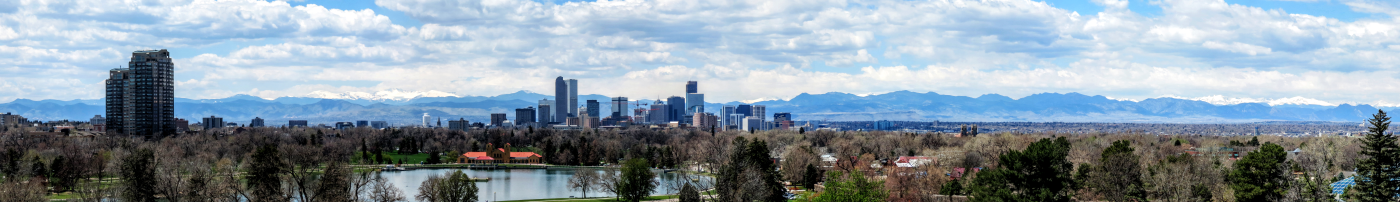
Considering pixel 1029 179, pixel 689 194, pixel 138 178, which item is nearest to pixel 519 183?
pixel 138 178

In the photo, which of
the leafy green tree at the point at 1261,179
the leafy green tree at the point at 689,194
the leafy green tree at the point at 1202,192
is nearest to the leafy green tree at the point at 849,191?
the leafy green tree at the point at 689,194

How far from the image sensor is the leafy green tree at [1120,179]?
160 feet

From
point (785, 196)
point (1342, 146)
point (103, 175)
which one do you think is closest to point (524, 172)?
point (103, 175)

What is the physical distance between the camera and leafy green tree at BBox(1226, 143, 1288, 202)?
47406mm

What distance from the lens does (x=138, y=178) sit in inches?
2088

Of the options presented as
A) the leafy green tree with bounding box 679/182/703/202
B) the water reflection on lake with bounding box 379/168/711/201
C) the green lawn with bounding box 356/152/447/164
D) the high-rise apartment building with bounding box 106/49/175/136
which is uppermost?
the high-rise apartment building with bounding box 106/49/175/136

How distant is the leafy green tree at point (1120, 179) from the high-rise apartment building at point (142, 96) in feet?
455

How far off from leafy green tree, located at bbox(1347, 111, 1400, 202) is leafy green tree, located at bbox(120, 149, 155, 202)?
52.2m

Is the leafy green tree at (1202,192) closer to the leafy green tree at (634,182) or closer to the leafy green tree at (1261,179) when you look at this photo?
the leafy green tree at (1261,179)

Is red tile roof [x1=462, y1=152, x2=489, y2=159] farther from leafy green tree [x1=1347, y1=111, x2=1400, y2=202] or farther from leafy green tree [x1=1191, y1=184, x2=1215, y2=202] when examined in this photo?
leafy green tree [x1=1347, y1=111, x2=1400, y2=202]

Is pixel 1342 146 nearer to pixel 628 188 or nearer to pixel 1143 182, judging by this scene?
pixel 1143 182

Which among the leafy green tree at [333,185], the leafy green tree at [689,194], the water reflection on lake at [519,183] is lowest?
the water reflection on lake at [519,183]

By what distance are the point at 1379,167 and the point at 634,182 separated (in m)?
39.0

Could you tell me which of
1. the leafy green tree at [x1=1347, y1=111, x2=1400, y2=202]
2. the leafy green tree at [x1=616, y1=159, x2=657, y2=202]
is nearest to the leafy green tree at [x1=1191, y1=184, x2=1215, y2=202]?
the leafy green tree at [x1=1347, y1=111, x2=1400, y2=202]
